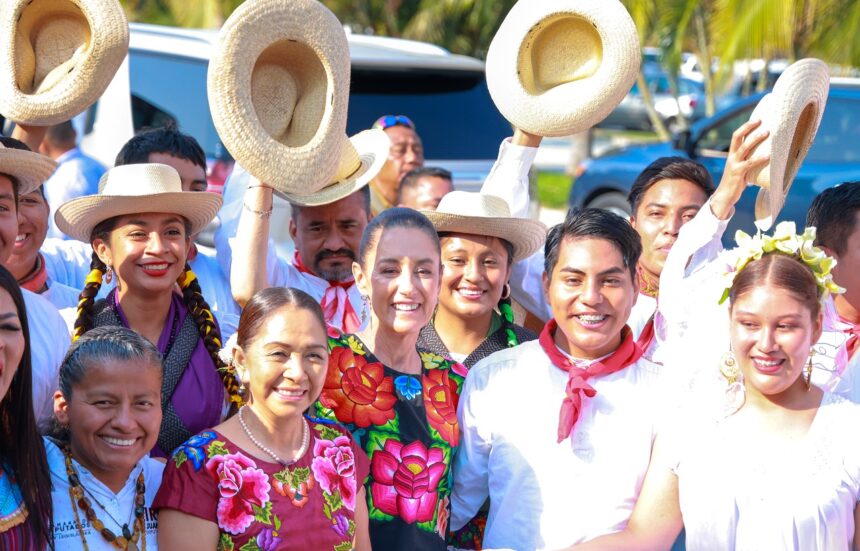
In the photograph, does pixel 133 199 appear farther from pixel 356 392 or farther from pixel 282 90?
pixel 356 392

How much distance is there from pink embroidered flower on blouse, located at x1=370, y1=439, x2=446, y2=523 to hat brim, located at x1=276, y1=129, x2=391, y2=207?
1.09m

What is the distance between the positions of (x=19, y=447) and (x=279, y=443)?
687 mm

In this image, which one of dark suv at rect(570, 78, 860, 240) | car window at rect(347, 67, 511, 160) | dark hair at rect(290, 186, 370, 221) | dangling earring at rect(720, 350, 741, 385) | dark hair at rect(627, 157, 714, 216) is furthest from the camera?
dark suv at rect(570, 78, 860, 240)

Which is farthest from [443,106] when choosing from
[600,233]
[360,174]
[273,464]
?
[273,464]

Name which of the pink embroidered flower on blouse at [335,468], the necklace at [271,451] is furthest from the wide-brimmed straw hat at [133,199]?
the pink embroidered flower on blouse at [335,468]

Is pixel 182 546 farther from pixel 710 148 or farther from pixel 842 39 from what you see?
pixel 842 39

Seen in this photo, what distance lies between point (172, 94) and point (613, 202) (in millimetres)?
5185

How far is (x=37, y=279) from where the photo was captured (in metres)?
4.25

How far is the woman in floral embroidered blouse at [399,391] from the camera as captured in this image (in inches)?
140

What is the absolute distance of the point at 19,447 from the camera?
3.02 meters

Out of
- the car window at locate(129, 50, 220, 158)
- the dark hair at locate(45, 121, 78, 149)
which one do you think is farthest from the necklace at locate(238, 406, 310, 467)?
the car window at locate(129, 50, 220, 158)

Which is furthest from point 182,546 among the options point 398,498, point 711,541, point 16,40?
point 16,40

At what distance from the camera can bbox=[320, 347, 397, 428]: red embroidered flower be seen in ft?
11.8

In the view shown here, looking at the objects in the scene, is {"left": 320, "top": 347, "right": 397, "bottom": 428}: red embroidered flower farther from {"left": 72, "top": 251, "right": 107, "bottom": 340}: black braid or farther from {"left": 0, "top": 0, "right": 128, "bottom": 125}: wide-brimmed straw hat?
{"left": 0, "top": 0, "right": 128, "bottom": 125}: wide-brimmed straw hat
